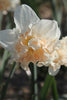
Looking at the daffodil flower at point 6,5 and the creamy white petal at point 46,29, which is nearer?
the creamy white petal at point 46,29

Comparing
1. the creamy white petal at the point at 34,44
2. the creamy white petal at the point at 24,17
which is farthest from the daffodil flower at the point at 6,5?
the creamy white petal at the point at 34,44

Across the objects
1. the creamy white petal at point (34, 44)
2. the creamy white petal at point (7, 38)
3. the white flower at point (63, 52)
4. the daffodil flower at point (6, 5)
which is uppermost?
the daffodil flower at point (6, 5)

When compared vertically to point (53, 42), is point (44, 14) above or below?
above

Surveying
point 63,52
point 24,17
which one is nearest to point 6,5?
point 24,17

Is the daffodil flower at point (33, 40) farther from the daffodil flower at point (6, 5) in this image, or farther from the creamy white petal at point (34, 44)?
the daffodil flower at point (6, 5)

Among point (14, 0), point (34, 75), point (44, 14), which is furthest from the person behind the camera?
point (44, 14)

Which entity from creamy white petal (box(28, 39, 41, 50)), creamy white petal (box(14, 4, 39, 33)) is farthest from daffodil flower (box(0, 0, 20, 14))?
creamy white petal (box(28, 39, 41, 50))

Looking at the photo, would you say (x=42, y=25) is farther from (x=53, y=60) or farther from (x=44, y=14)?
(x=44, y=14)

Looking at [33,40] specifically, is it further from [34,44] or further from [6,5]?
[6,5]

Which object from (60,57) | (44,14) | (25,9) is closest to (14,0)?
(25,9)
